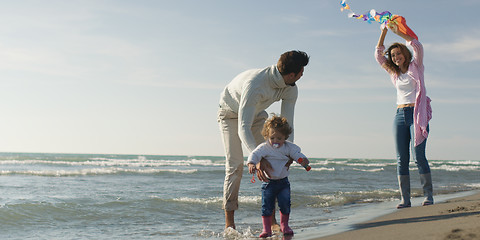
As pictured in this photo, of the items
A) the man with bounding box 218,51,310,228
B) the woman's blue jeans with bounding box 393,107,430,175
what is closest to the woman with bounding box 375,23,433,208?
the woman's blue jeans with bounding box 393,107,430,175

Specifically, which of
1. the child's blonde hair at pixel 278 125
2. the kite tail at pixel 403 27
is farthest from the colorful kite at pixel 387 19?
the child's blonde hair at pixel 278 125

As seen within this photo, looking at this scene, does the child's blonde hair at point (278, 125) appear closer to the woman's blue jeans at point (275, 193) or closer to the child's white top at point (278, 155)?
the child's white top at point (278, 155)

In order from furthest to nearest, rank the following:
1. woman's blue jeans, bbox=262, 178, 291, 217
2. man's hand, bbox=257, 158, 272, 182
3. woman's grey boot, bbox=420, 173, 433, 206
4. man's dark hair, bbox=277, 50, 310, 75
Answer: woman's grey boot, bbox=420, 173, 433, 206, man's dark hair, bbox=277, 50, 310, 75, woman's blue jeans, bbox=262, 178, 291, 217, man's hand, bbox=257, 158, 272, 182

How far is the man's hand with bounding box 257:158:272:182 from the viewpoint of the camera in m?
3.44

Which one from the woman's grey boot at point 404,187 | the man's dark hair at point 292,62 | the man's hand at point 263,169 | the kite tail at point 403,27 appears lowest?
the woman's grey boot at point 404,187

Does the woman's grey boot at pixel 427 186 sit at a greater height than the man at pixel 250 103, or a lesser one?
lesser

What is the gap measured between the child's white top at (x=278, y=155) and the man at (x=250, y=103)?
8cm

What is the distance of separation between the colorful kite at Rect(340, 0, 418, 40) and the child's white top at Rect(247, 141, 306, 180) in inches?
75.2

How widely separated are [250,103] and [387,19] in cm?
198

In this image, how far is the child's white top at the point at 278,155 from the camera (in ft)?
11.5

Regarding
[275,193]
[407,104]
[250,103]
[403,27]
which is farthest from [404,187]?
[250,103]

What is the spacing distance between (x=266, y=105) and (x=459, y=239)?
2.07 meters

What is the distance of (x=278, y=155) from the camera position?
3537mm

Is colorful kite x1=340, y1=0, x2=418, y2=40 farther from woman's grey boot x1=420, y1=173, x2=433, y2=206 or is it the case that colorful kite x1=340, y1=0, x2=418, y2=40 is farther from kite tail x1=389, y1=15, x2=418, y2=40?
woman's grey boot x1=420, y1=173, x2=433, y2=206
